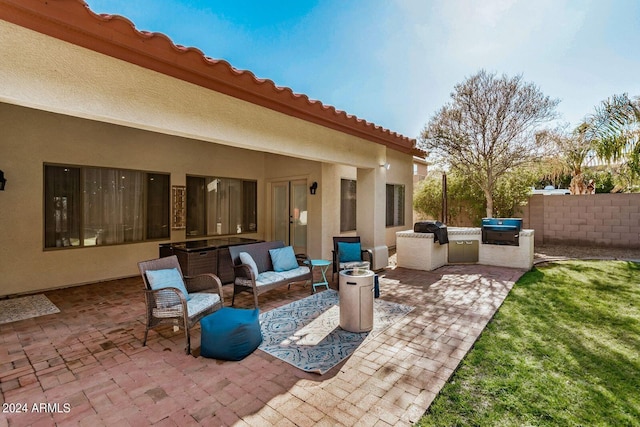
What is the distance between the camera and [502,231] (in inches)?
349

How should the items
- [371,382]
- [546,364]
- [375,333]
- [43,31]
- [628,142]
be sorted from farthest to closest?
[628,142] → [375,333] → [546,364] → [371,382] → [43,31]

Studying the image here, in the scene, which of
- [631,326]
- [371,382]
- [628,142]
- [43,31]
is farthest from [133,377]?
[628,142]

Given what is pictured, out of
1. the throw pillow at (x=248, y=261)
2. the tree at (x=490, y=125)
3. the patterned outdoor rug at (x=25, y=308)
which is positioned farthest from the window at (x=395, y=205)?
the patterned outdoor rug at (x=25, y=308)

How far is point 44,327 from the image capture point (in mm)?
4828

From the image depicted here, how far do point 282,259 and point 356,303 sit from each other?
7.91 feet

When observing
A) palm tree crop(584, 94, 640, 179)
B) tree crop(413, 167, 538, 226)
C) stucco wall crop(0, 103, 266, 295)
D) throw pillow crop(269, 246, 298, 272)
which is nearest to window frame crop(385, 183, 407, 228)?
tree crop(413, 167, 538, 226)

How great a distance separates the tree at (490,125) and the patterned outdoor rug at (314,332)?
7356 millimetres

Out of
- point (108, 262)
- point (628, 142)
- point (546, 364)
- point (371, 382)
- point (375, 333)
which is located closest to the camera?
point (371, 382)

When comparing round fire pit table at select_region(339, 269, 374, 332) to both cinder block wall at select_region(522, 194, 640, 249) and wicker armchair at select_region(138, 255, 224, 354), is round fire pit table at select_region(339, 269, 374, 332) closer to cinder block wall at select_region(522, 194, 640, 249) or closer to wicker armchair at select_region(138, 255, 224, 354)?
wicker armchair at select_region(138, 255, 224, 354)

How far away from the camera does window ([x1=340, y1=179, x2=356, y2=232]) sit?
33.8 feet

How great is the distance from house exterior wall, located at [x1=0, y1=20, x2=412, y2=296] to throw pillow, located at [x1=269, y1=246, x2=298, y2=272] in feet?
6.84

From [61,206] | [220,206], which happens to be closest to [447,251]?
[220,206]

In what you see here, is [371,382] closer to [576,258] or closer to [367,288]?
[367,288]

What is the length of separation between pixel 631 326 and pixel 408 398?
14.1 feet
